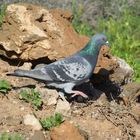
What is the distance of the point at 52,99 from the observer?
7641 millimetres

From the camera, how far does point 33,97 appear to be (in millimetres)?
7555

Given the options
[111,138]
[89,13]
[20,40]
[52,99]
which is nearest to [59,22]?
[20,40]

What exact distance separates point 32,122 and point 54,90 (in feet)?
2.40

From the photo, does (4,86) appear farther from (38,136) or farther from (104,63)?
(104,63)

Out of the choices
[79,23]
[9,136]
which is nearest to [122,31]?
[79,23]

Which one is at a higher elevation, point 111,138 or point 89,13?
point 111,138

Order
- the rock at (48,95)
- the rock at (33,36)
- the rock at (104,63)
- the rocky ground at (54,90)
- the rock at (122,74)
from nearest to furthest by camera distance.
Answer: the rocky ground at (54,90) < the rock at (48,95) < the rock at (33,36) < the rock at (104,63) < the rock at (122,74)

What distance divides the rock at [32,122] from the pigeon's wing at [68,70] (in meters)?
0.65

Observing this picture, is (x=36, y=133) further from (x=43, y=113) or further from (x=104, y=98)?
(x=104, y=98)

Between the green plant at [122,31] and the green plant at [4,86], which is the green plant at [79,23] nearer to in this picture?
the green plant at [122,31]

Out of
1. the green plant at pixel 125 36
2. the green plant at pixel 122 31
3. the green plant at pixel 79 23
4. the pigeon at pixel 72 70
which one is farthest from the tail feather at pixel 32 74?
the green plant at pixel 79 23

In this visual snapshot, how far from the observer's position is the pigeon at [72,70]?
7.61m

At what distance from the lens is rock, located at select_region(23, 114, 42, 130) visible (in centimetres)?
708

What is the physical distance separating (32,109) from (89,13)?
477 centimetres
